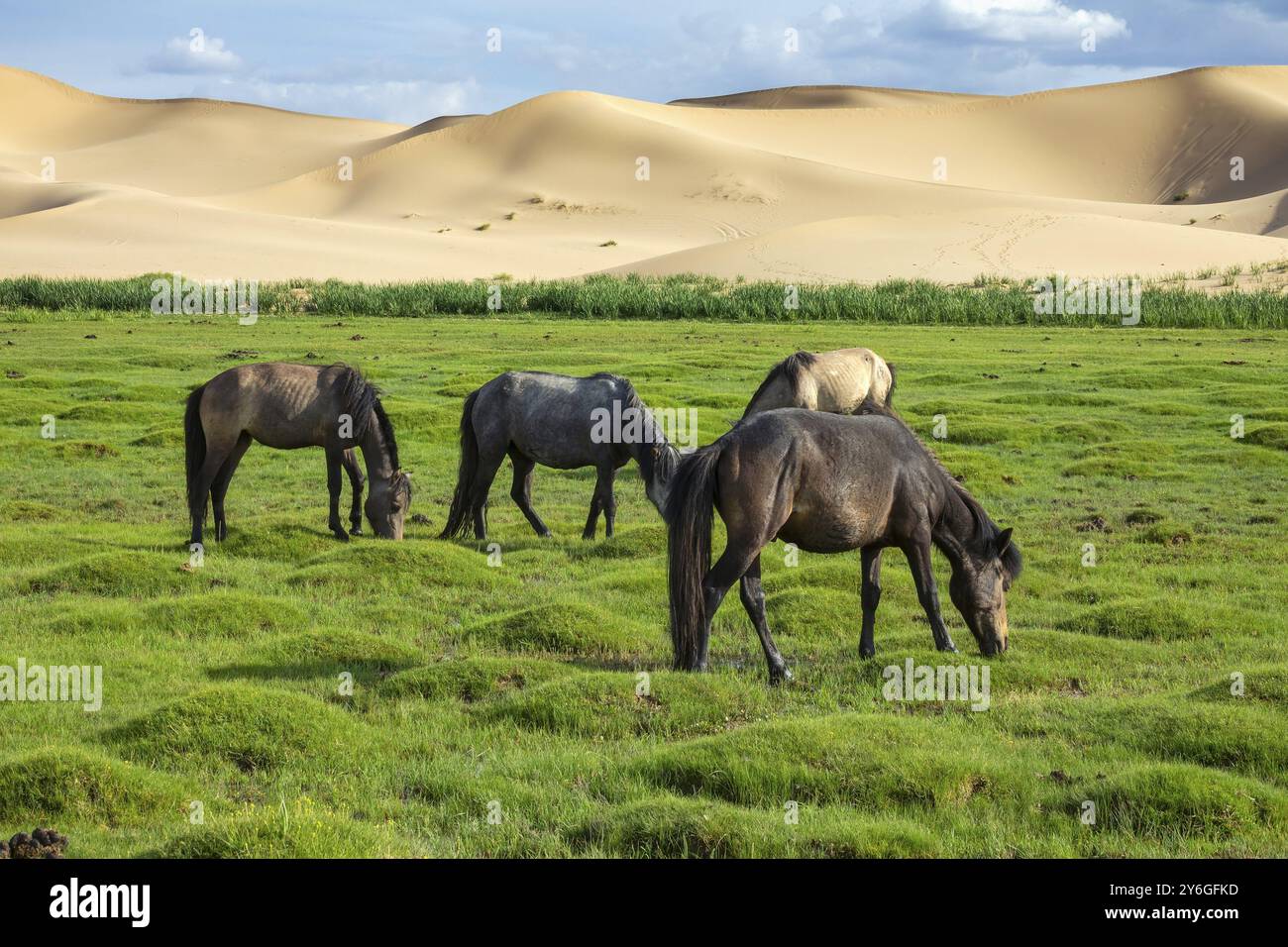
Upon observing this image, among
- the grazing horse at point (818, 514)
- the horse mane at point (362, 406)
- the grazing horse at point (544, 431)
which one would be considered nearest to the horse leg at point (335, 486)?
the horse mane at point (362, 406)

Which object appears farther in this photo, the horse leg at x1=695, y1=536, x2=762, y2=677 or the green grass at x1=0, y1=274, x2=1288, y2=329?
the green grass at x1=0, y1=274, x2=1288, y2=329

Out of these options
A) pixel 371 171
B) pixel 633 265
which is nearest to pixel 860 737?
pixel 633 265

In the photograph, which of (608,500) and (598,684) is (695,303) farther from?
(598,684)

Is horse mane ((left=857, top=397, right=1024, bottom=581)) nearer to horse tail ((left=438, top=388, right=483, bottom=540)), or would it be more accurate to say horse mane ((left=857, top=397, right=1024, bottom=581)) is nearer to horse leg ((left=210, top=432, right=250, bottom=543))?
horse tail ((left=438, top=388, right=483, bottom=540))

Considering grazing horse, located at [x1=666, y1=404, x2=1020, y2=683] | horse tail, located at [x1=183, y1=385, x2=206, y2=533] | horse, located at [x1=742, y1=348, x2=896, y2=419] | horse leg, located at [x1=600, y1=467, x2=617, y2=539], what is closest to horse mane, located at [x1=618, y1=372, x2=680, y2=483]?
horse leg, located at [x1=600, y1=467, x2=617, y2=539]

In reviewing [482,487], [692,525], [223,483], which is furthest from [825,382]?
[692,525]

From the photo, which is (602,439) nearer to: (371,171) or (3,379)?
(3,379)

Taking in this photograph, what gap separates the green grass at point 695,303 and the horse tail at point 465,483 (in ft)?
129

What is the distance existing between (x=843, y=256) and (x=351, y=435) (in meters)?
70.8

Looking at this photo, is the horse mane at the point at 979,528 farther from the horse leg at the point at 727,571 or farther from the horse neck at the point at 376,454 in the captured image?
the horse neck at the point at 376,454

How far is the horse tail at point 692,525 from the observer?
9602mm

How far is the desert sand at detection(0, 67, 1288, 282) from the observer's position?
281ft

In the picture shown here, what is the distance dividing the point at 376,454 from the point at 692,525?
22.0 ft

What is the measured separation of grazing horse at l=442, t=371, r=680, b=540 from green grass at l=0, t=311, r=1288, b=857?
0.80 m
